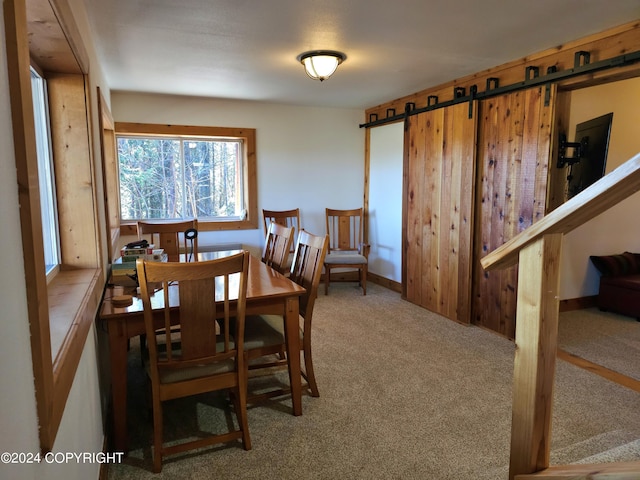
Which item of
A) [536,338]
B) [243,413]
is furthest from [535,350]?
[243,413]

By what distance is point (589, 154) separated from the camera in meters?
3.71

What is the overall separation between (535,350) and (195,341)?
53.5 inches

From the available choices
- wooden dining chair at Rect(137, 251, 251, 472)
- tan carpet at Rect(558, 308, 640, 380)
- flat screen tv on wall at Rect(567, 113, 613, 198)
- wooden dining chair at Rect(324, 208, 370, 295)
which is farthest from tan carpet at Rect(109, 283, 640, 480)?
wooden dining chair at Rect(324, 208, 370, 295)

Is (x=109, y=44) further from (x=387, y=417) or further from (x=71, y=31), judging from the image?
(x=387, y=417)

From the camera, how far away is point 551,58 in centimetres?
300

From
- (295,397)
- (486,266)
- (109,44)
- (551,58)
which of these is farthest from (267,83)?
(486,266)

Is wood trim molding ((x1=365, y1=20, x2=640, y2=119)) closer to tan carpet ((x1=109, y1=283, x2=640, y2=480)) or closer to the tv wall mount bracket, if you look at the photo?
the tv wall mount bracket

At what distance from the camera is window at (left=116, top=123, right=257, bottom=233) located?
4.46m

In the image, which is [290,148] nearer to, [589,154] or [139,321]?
[589,154]

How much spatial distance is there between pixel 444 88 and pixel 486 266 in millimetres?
3131

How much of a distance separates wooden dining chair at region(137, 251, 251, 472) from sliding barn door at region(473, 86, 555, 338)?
232 centimetres

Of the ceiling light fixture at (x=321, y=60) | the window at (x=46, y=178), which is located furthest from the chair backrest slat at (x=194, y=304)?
the ceiling light fixture at (x=321, y=60)

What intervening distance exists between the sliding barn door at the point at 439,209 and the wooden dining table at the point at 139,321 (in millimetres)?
1965

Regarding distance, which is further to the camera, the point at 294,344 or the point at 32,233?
the point at 294,344
